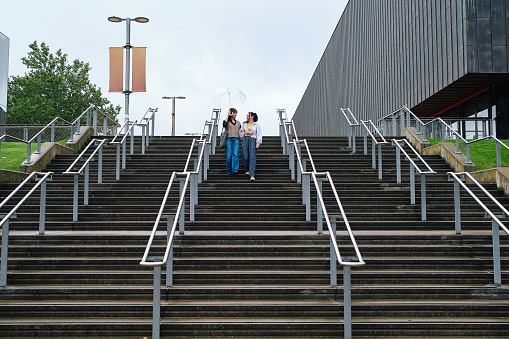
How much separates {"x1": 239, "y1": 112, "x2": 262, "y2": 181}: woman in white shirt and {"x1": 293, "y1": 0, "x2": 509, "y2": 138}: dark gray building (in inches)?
422

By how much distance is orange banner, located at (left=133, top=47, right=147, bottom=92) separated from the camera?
1709 cm

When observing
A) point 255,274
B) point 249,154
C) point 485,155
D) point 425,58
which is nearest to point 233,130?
point 249,154

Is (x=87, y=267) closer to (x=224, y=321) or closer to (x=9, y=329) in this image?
(x=9, y=329)

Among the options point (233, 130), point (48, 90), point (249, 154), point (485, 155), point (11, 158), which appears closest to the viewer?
point (249, 154)

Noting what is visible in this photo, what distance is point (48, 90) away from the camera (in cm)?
4209

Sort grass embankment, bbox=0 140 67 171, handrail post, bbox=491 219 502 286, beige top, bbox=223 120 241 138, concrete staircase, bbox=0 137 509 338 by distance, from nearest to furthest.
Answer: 1. concrete staircase, bbox=0 137 509 338
2. handrail post, bbox=491 219 502 286
3. beige top, bbox=223 120 241 138
4. grass embankment, bbox=0 140 67 171

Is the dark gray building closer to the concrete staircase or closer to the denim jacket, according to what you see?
the denim jacket

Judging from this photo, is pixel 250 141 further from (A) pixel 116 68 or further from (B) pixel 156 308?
(A) pixel 116 68

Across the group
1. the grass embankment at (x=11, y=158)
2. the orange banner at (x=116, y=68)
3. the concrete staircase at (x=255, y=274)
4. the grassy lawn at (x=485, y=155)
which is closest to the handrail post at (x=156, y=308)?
the concrete staircase at (x=255, y=274)

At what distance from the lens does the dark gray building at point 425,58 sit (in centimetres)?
1883

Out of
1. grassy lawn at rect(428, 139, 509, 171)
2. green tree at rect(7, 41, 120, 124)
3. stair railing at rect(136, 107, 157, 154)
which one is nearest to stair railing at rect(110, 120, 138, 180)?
stair railing at rect(136, 107, 157, 154)

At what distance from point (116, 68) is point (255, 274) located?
12489 mm

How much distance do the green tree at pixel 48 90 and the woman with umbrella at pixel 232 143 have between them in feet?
104

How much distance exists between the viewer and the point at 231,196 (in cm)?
973
